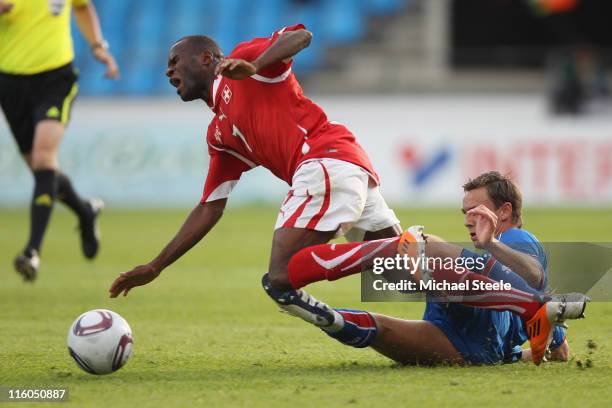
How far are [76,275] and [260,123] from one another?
5096mm

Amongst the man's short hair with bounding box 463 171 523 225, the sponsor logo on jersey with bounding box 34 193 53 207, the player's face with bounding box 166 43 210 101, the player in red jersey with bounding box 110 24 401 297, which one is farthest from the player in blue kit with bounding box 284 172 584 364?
→ the sponsor logo on jersey with bounding box 34 193 53 207

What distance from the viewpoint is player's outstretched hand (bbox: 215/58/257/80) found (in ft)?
15.7

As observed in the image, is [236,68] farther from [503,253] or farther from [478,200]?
[503,253]

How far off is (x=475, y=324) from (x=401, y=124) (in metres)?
14.2

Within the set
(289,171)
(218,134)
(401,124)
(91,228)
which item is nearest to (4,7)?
(91,228)

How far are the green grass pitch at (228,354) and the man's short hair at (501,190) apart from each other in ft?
2.45

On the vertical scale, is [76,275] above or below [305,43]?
below

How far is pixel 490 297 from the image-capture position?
4.71m

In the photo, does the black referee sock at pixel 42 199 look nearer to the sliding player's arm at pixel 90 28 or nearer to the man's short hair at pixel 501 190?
the sliding player's arm at pixel 90 28

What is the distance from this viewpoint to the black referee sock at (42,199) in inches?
309

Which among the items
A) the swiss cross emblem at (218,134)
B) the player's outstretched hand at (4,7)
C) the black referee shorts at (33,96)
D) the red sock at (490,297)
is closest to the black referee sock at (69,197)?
the black referee shorts at (33,96)

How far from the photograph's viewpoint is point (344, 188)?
17.0 ft

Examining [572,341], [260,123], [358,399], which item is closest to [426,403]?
[358,399]

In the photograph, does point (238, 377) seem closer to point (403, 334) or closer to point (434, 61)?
point (403, 334)
